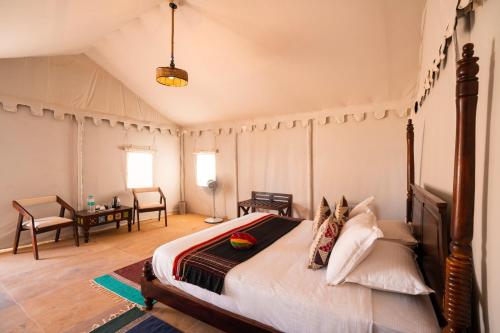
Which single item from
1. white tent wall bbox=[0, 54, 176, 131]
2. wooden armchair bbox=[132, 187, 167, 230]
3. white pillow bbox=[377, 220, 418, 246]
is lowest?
wooden armchair bbox=[132, 187, 167, 230]

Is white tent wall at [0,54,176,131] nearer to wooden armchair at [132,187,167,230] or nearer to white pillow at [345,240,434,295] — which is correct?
wooden armchair at [132,187,167,230]

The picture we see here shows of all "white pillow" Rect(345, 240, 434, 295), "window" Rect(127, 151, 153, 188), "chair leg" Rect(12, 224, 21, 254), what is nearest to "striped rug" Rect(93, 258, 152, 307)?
"chair leg" Rect(12, 224, 21, 254)

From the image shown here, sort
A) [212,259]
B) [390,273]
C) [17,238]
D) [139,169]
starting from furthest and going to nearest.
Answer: [139,169]
[17,238]
[212,259]
[390,273]

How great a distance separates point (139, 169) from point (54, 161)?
1570mm

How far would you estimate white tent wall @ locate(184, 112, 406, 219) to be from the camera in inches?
141

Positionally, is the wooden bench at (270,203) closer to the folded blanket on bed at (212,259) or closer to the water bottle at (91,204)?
the folded blanket on bed at (212,259)

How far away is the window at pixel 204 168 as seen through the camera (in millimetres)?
5681

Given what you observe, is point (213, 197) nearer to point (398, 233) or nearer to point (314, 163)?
point (314, 163)

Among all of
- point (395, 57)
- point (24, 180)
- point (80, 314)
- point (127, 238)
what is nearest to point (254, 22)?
point (395, 57)

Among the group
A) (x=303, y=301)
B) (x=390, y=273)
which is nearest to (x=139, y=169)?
(x=303, y=301)

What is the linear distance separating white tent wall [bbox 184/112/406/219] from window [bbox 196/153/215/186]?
0.20 metres

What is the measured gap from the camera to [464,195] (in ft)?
2.38

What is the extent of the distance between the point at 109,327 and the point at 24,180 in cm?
326

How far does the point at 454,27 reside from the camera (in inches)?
42.3
